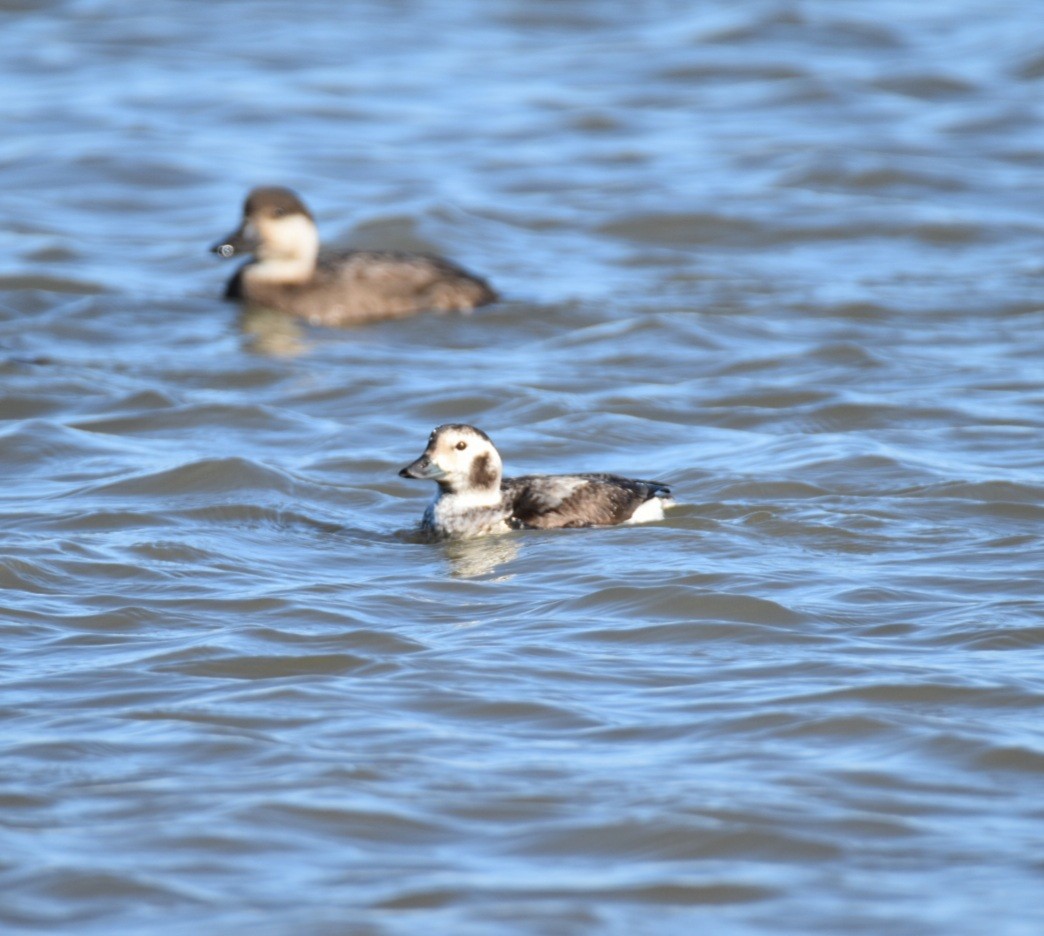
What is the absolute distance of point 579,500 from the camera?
30.5 ft

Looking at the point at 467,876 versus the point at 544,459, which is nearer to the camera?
the point at 467,876

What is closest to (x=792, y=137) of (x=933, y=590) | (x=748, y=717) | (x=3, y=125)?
(x=3, y=125)

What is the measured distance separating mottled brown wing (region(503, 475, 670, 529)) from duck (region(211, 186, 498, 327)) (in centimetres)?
487

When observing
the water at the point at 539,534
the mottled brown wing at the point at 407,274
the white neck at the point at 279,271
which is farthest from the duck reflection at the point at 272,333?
the mottled brown wing at the point at 407,274

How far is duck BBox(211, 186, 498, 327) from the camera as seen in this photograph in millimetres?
14188

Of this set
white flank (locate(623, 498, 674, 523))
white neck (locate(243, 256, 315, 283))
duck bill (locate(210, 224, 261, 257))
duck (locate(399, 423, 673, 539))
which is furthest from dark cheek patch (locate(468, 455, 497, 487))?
duck bill (locate(210, 224, 261, 257))

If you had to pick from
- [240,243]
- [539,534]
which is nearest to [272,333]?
[240,243]

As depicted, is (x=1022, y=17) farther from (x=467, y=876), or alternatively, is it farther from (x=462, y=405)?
(x=467, y=876)

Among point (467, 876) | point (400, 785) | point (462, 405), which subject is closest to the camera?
point (467, 876)

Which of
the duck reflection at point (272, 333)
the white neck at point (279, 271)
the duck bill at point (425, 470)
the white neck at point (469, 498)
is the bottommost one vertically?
the white neck at point (469, 498)

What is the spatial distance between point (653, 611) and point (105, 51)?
16.4m

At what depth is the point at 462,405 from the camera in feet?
39.2

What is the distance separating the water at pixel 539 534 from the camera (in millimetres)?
5816

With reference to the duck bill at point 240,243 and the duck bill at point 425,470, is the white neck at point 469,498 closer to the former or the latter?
the duck bill at point 425,470
